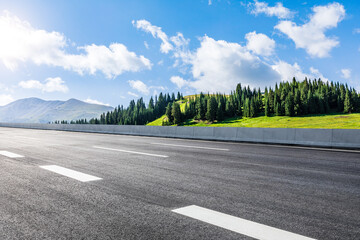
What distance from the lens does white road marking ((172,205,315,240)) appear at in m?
2.65

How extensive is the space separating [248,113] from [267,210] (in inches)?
6048

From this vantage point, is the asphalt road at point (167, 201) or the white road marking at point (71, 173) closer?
the asphalt road at point (167, 201)

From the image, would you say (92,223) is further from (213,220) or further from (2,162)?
(2,162)

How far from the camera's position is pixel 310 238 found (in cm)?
262

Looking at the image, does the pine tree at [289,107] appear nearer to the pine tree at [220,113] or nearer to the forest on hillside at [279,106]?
the forest on hillside at [279,106]

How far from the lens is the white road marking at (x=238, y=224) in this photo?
8.69 ft

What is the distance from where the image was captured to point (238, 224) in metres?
2.95

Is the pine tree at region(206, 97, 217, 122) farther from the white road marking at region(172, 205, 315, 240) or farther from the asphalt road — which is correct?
the white road marking at region(172, 205, 315, 240)

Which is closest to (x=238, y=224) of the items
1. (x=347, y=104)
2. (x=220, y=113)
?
(x=220, y=113)

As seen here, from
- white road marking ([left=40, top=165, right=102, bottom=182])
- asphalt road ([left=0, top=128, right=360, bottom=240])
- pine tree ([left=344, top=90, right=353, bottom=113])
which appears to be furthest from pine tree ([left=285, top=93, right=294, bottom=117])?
white road marking ([left=40, top=165, right=102, bottom=182])

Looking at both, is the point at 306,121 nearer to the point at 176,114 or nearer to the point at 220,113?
the point at 220,113

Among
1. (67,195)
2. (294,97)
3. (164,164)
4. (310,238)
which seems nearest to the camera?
(310,238)

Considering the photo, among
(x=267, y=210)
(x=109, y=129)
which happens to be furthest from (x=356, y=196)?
(x=109, y=129)

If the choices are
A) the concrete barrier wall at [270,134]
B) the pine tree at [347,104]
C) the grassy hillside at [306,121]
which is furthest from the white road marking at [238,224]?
the pine tree at [347,104]
